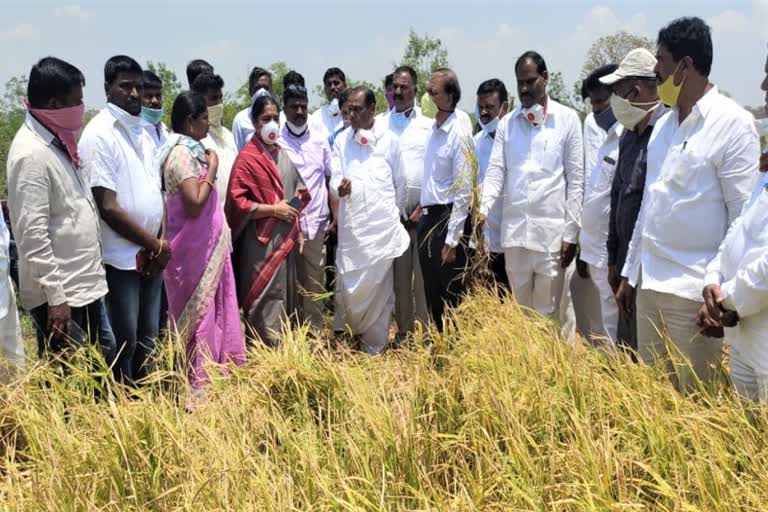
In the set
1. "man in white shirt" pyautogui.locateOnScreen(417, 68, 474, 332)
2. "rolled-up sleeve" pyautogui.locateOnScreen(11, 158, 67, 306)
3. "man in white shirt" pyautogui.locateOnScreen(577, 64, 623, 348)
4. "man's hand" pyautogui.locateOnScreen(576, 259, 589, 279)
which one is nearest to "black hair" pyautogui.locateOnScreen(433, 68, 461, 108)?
"man in white shirt" pyautogui.locateOnScreen(417, 68, 474, 332)

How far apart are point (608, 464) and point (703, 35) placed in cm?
186

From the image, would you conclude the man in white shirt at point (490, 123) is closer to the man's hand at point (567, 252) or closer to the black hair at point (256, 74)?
the man's hand at point (567, 252)

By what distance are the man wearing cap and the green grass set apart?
855mm

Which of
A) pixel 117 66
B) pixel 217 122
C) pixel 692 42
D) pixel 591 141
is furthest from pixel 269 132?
pixel 692 42

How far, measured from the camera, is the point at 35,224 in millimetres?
3109

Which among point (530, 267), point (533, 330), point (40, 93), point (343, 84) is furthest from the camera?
point (343, 84)

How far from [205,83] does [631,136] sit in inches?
123

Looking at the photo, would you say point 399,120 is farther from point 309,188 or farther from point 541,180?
point 541,180

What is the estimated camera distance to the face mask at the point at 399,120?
5727mm

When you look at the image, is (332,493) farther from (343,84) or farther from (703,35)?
(343,84)

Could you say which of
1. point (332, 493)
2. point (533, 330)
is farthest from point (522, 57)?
point (332, 493)

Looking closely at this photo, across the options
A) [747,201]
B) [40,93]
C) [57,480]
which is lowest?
[57,480]

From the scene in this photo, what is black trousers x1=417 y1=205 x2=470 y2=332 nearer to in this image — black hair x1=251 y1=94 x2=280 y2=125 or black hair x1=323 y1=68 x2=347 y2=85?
black hair x1=251 y1=94 x2=280 y2=125

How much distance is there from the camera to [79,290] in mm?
3322
